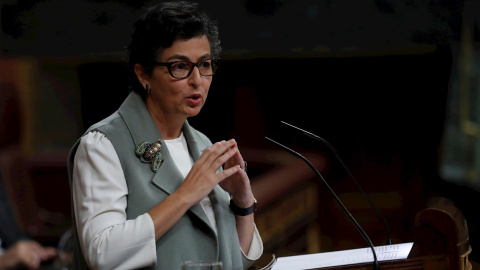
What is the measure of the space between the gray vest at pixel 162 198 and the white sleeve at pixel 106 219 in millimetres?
42

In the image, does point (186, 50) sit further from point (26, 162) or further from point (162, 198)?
point (26, 162)

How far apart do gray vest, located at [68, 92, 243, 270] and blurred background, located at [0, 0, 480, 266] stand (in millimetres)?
1432

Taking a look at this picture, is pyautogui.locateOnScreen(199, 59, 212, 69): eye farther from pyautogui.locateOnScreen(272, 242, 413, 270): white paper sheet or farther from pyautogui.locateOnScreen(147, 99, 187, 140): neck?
pyautogui.locateOnScreen(272, 242, 413, 270): white paper sheet

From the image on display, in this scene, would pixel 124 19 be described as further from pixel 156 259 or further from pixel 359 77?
pixel 156 259

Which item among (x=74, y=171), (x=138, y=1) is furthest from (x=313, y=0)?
(x=74, y=171)

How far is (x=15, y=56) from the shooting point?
3.16 metres

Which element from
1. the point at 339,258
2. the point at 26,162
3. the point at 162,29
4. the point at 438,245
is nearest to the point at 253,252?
the point at 339,258

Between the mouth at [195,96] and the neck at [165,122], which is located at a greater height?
the mouth at [195,96]

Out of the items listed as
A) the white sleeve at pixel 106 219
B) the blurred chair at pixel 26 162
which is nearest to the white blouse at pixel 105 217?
the white sleeve at pixel 106 219

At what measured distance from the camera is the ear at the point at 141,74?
1.87m

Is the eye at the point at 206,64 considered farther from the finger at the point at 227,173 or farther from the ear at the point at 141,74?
the finger at the point at 227,173

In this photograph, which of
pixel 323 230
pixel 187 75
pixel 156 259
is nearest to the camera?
pixel 156 259

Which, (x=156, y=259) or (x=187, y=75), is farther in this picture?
(x=187, y=75)

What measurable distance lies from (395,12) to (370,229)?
4.14ft
